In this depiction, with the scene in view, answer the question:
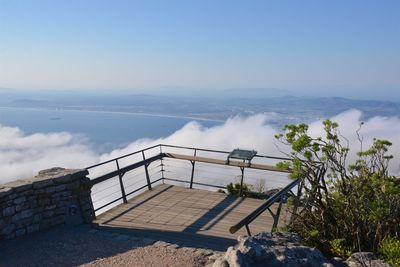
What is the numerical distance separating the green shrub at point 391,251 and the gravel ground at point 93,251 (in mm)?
2150

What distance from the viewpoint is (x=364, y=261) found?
15.1 ft

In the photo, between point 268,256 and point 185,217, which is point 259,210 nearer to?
point 268,256

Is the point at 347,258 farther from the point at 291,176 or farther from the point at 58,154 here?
the point at 58,154

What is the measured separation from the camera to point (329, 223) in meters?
5.85

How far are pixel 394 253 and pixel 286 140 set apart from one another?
189 centimetres

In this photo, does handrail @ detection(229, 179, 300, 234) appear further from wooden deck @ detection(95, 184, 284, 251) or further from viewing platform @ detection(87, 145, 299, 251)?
wooden deck @ detection(95, 184, 284, 251)

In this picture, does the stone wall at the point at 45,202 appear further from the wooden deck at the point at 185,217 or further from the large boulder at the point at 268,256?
the large boulder at the point at 268,256

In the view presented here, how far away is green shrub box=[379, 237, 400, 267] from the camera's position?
4.58 meters

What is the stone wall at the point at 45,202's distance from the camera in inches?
262

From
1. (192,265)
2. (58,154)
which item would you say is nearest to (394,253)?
(192,265)

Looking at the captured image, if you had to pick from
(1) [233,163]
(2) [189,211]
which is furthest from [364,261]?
(1) [233,163]

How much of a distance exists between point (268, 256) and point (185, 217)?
13.6ft

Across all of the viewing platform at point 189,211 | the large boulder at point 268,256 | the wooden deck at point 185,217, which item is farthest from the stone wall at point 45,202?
the large boulder at point 268,256

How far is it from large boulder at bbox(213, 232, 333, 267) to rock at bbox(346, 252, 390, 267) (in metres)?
0.29
